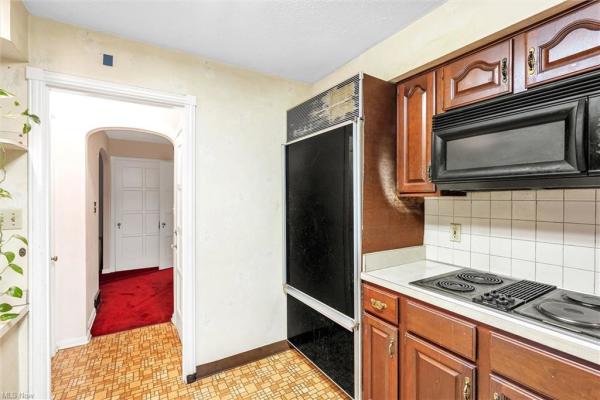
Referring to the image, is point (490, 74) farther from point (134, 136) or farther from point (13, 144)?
point (134, 136)

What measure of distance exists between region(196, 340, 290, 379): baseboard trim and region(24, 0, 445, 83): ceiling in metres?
2.35

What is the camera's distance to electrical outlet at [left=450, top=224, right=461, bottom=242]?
6.03 ft

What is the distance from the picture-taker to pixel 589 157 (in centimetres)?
105

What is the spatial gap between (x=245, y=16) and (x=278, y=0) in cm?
24

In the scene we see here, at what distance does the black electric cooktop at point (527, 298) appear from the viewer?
3.38ft

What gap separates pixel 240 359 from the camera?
2.31 m

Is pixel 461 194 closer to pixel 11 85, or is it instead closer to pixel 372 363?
pixel 372 363

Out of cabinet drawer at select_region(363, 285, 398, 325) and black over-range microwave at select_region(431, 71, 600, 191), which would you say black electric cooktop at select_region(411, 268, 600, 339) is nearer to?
cabinet drawer at select_region(363, 285, 398, 325)

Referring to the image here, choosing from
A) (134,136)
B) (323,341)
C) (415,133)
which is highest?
(134,136)

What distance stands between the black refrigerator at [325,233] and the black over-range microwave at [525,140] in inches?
19.7

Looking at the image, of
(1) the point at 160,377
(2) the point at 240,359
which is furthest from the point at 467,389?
(1) the point at 160,377

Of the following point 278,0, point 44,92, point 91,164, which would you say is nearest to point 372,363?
point 278,0

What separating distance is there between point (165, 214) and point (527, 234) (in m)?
5.51

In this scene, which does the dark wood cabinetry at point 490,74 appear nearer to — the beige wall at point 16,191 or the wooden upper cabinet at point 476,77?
the wooden upper cabinet at point 476,77
